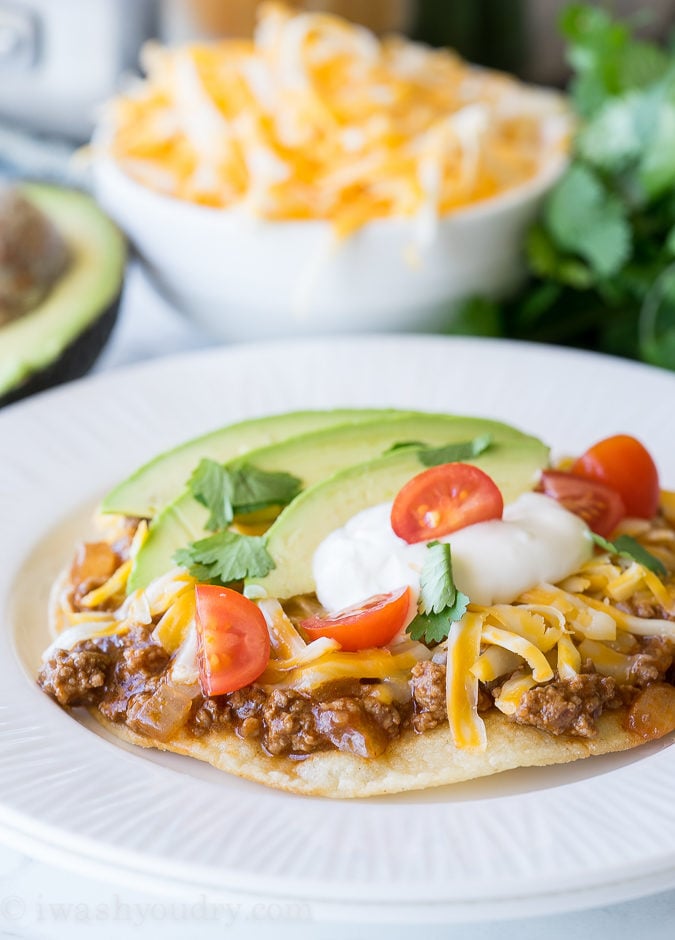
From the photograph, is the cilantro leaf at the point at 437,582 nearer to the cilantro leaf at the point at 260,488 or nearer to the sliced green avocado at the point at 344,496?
the sliced green avocado at the point at 344,496

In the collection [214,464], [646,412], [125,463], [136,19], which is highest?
[136,19]

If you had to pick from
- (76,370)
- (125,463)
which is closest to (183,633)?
(125,463)

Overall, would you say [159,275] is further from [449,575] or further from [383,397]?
[449,575]

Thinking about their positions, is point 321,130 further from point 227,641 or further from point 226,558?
point 227,641

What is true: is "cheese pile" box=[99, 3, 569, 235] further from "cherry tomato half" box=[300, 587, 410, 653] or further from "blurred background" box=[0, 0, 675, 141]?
"cherry tomato half" box=[300, 587, 410, 653]

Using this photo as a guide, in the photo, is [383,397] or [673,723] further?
[383,397]
